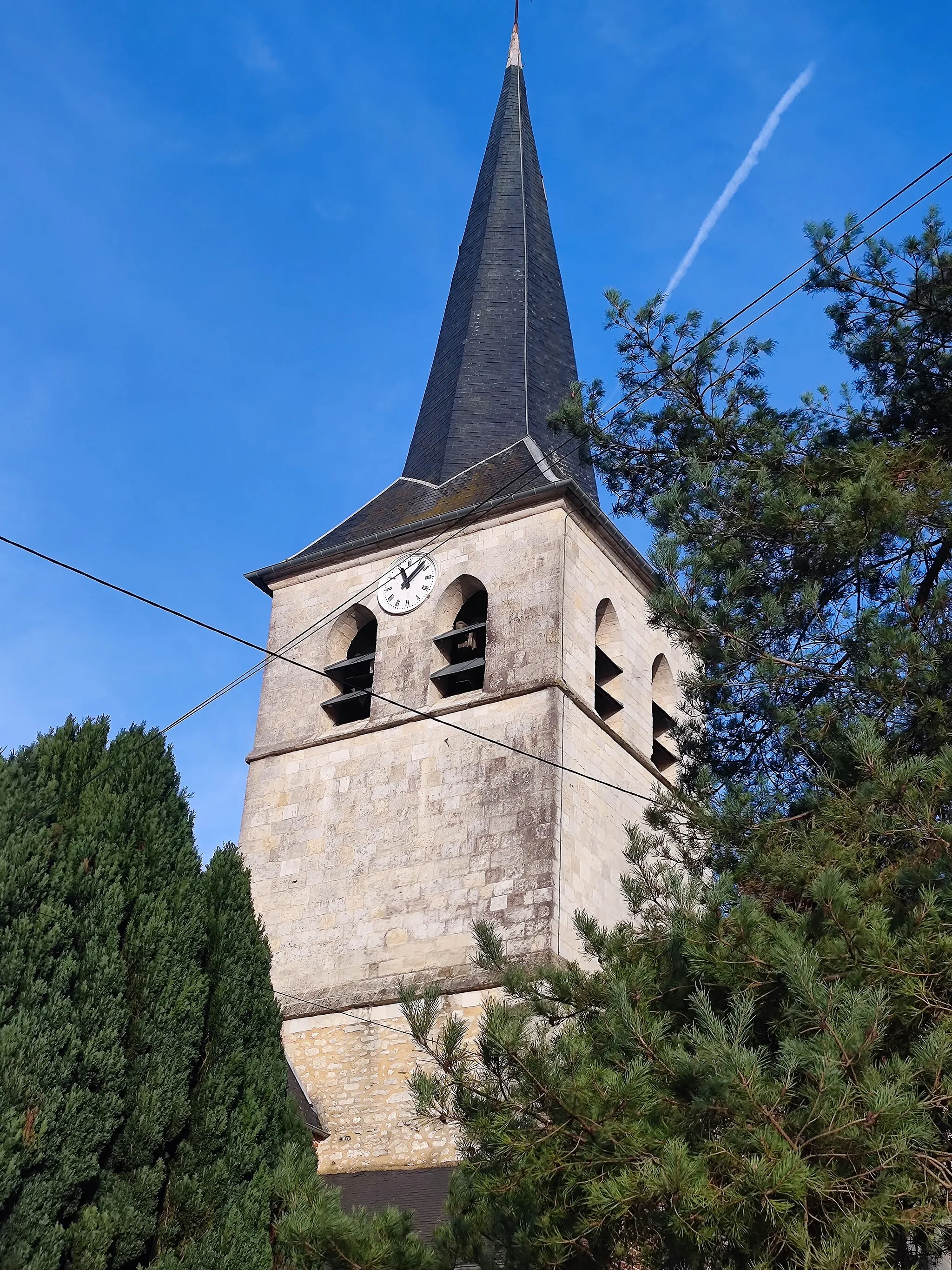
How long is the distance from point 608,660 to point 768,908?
9924mm

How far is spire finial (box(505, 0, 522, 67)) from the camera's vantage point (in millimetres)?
25156

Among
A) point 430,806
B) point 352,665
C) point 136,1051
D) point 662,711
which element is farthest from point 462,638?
point 136,1051

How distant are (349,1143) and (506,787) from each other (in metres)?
3.50

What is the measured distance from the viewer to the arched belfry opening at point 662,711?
672 inches

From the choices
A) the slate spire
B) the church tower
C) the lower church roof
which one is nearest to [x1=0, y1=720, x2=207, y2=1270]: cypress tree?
the lower church roof

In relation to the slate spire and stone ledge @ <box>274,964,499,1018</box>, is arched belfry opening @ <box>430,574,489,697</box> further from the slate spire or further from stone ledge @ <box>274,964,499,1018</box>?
stone ledge @ <box>274,964,499,1018</box>

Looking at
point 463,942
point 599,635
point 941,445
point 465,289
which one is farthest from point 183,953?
point 465,289

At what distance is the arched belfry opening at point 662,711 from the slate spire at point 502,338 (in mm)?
2211

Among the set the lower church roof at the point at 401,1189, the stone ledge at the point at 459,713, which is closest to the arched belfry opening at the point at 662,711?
the stone ledge at the point at 459,713

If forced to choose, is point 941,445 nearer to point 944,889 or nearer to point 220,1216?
point 944,889

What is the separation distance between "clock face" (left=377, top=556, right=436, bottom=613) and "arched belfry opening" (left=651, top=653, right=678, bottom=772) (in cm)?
285

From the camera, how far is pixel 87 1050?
689 centimetres

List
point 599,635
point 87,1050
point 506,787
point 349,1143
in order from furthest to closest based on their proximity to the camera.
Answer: point 599,635 < point 506,787 < point 349,1143 < point 87,1050

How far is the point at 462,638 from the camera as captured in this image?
1633cm
